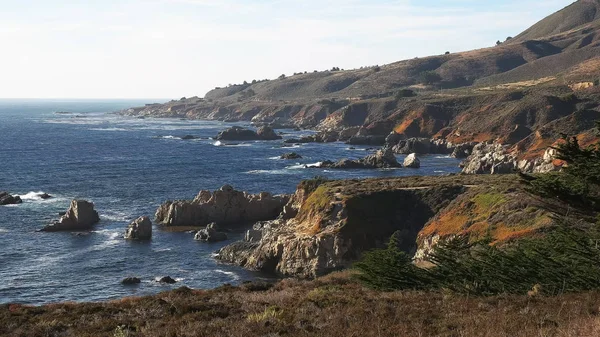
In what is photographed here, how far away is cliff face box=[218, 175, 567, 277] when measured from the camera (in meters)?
52.9

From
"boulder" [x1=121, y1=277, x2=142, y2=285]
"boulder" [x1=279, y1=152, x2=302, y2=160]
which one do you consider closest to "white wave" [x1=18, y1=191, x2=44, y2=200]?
"boulder" [x1=121, y1=277, x2=142, y2=285]

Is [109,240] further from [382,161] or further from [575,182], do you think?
[382,161]

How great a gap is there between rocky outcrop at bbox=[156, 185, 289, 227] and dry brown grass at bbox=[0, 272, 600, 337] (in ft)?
163

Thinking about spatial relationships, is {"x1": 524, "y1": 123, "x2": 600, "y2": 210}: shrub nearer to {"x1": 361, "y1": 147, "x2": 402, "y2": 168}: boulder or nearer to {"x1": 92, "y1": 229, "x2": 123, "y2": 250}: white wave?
{"x1": 92, "y1": 229, "x2": 123, "y2": 250}: white wave

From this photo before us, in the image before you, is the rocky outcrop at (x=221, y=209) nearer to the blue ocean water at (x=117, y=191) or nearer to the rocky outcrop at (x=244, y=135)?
the blue ocean water at (x=117, y=191)

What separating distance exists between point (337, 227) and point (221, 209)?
24.6 meters

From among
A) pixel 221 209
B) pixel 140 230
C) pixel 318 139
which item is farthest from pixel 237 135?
pixel 140 230

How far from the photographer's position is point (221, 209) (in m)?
79.9

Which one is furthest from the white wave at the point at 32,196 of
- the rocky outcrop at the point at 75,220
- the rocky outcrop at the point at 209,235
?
the rocky outcrop at the point at 209,235

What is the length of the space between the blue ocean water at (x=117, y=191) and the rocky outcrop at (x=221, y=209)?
402cm

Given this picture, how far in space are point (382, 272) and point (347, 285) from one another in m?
4.11

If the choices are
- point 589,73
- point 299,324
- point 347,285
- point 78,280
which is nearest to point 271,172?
point 78,280

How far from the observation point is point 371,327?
57.5ft

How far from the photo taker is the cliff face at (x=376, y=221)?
52875 millimetres
